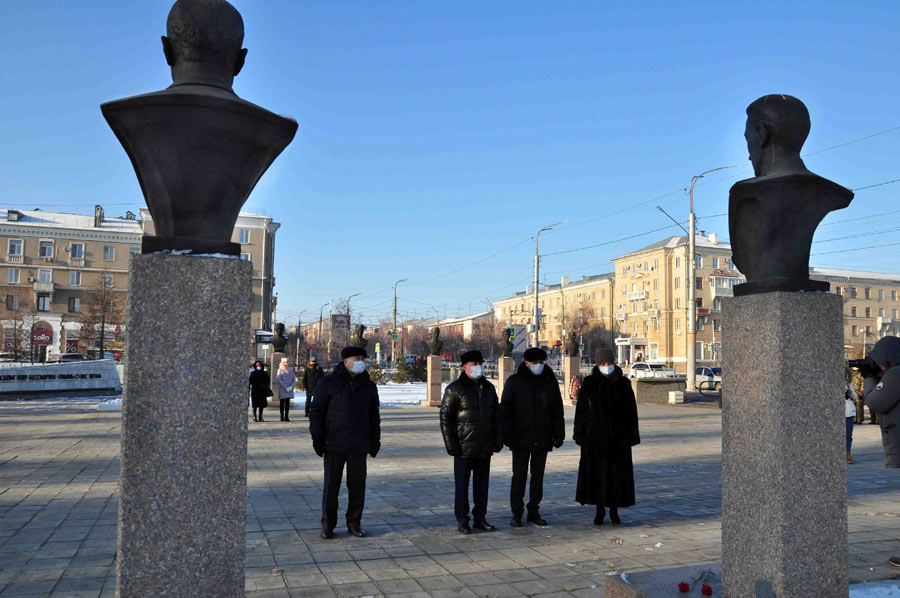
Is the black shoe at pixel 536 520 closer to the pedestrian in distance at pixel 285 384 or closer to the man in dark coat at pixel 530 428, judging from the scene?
the man in dark coat at pixel 530 428

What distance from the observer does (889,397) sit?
18.2ft

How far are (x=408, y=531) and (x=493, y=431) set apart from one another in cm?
134

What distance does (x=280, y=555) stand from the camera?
6.06m

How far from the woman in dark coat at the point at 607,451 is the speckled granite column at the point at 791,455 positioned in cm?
320

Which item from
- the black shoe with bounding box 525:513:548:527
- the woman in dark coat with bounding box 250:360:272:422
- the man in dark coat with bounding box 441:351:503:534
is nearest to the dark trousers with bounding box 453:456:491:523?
the man in dark coat with bounding box 441:351:503:534

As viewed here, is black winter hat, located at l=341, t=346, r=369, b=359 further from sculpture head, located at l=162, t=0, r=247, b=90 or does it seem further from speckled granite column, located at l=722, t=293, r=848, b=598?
speckled granite column, located at l=722, t=293, r=848, b=598

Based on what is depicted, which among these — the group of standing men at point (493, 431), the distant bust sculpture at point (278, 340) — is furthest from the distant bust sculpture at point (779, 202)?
the distant bust sculpture at point (278, 340)

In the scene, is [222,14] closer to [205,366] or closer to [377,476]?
[205,366]

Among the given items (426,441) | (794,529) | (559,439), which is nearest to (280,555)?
(559,439)

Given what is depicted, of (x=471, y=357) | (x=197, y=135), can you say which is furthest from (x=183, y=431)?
(x=471, y=357)

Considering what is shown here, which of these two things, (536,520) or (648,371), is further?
(648,371)

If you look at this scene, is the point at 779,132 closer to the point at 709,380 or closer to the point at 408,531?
the point at 408,531

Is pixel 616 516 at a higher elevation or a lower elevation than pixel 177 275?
lower

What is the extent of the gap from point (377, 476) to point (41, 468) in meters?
5.21
